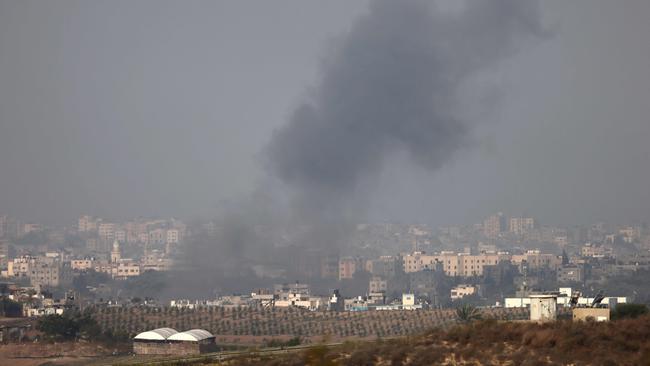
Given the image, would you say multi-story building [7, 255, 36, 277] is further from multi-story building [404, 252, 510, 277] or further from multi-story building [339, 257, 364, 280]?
multi-story building [404, 252, 510, 277]

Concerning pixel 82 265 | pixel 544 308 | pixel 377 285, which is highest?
pixel 82 265

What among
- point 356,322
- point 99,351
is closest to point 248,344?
point 99,351

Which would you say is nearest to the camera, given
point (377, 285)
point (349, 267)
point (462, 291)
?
point (462, 291)

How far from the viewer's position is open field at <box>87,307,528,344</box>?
6588 cm

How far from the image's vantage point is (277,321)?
74812 mm

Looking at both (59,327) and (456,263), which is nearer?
(59,327)

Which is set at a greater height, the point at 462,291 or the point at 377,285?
the point at 377,285

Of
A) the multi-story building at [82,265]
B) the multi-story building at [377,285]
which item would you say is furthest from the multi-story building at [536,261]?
the multi-story building at [82,265]

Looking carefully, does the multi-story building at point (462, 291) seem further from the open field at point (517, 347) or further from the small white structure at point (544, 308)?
the open field at point (517, 347)

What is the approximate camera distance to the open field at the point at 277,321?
65.9m

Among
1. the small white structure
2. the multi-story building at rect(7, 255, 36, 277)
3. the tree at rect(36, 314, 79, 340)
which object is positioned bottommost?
the tree at rect(36, 314, 79, 340)

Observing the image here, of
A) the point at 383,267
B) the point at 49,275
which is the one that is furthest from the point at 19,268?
the point at 383,267

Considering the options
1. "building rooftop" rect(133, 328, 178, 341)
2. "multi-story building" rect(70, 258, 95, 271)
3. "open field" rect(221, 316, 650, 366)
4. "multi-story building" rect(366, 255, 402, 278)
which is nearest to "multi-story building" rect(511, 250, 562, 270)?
"multi-story building" rect(366, 255, 402, 278)

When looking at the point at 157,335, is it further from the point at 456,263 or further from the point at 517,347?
the point at 456,263
